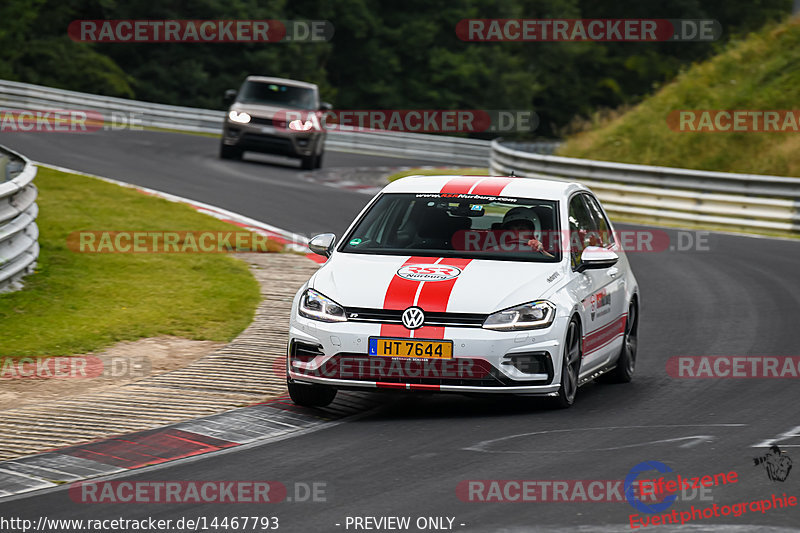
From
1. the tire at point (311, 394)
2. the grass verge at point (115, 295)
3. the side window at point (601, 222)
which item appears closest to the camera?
the tire at point (311, 394)

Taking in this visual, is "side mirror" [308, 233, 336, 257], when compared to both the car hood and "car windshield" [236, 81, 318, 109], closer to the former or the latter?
the car hood

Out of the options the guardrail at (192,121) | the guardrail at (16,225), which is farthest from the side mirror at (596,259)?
the guardrail at (192,121)

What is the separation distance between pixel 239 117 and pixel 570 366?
20.9 meters

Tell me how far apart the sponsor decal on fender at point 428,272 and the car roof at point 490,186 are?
110cm

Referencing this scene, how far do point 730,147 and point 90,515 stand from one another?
979 inches

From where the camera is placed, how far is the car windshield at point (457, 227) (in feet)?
31.0

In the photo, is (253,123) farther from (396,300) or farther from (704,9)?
(704,9)

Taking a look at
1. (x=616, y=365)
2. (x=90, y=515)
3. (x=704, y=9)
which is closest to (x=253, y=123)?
(x=616, y=365)

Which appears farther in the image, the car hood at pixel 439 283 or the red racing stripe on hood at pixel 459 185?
the red racing stripe on hood at pixel 459 185

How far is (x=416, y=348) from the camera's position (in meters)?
8.41

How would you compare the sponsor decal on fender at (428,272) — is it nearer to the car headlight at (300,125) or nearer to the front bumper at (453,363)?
the front bumper at (453,363)

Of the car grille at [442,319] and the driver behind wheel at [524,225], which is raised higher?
the driver behind wheel at [524,225]

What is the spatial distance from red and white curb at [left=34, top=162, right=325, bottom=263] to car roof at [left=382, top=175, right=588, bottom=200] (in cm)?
626

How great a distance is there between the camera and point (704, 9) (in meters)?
78.0
